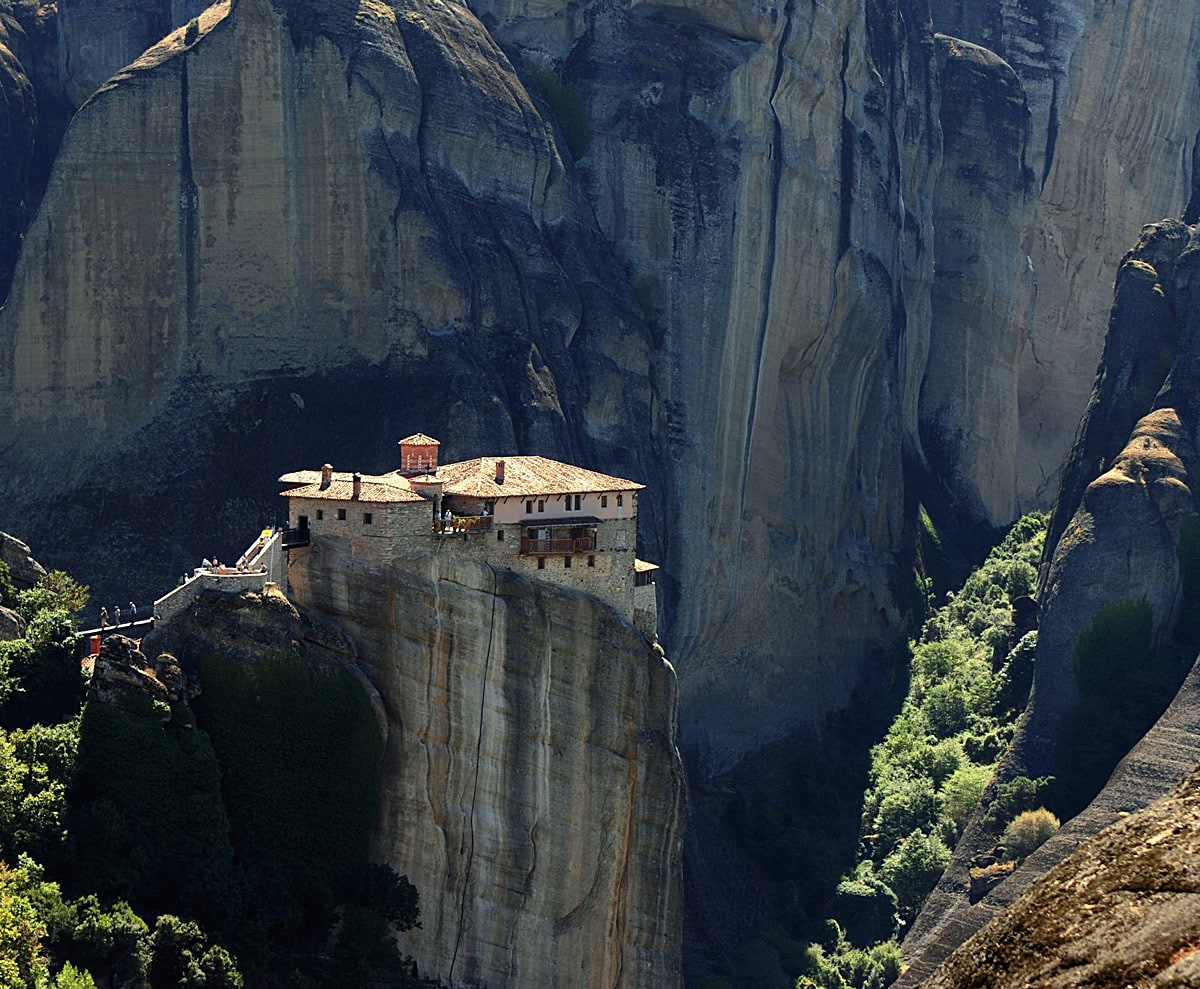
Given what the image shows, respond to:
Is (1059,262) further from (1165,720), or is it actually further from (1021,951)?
(1021,951)

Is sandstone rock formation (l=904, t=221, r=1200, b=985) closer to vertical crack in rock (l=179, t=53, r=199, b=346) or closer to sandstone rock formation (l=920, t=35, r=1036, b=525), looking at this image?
sandstone rock formation (l=920, t=35, r=1036, b=525)

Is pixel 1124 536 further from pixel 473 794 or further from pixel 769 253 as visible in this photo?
pixel 473 794

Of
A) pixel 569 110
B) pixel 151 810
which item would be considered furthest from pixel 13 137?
pixel 151 810

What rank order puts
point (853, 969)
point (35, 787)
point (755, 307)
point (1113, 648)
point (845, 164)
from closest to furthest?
point (35, 787), point (853, 969), point (1113, 648), point (755, 307), point (845, 164)

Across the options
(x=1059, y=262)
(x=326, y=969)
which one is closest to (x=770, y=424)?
(x=1059, y=262)

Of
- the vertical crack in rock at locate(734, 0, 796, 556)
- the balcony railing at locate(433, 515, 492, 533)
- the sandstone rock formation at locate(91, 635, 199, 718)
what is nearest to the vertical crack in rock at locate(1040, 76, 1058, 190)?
the vertical crack in rock at locate(734, 0, 796, 556)
